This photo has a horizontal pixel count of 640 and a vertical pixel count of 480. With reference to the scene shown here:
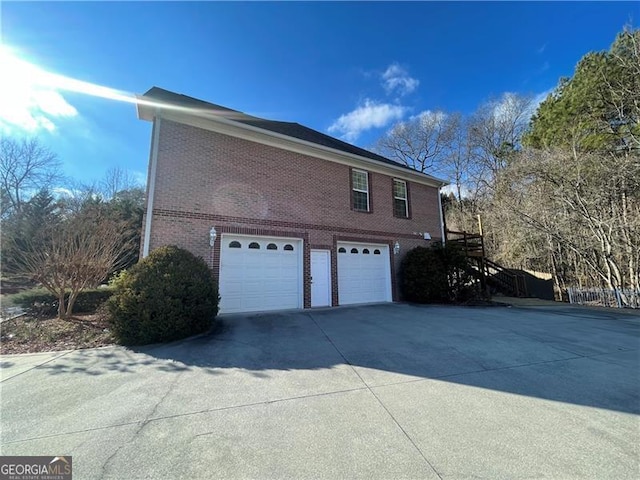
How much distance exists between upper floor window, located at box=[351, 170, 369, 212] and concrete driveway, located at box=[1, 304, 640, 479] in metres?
6.55

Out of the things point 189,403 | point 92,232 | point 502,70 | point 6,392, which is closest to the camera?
point 189,403

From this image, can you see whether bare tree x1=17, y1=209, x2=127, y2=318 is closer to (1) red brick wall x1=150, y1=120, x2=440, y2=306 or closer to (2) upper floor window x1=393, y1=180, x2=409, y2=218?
(1) red brick wall x1=150, y1=120, x2=440, y2=306

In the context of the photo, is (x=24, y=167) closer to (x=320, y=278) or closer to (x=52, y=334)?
(x=52, y=334)

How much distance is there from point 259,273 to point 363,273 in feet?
14.0

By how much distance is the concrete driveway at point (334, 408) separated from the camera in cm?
213

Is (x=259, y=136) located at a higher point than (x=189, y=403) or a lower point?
higher

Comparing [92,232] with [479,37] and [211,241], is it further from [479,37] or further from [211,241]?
[479,37]

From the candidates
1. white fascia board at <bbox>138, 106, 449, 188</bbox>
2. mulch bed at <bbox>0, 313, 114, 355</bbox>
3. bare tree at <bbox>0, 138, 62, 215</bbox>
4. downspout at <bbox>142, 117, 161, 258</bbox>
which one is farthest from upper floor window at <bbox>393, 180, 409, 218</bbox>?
bare tree at <bbox>0, 138, 62, 215</bbox>

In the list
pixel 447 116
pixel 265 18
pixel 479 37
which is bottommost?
pixel 265 18

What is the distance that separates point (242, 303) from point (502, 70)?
18519 mm

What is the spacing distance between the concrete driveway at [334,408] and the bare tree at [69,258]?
10.3ft

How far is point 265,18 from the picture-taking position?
27.3 feet

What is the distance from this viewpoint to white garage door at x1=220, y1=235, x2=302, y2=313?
26.6 ft

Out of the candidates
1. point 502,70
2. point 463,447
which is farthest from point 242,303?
point 502,70
